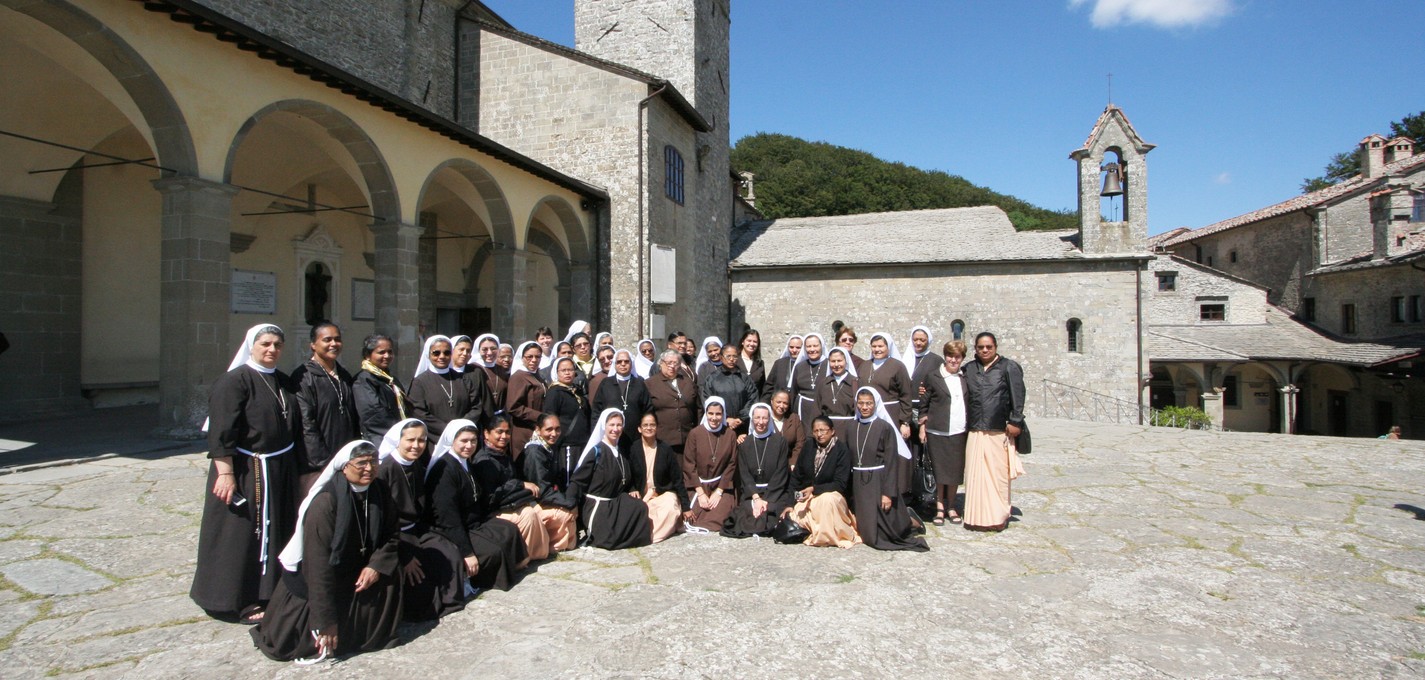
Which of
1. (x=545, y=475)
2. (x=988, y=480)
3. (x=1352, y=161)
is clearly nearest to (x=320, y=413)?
(x=545, y=475)

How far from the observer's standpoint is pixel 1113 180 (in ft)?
61.2

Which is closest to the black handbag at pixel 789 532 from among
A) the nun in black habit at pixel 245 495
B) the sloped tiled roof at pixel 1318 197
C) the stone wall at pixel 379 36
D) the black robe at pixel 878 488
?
the black robe at pixel 878 488

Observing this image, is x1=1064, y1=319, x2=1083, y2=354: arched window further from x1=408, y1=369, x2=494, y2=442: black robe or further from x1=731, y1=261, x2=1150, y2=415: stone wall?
x1=408, y1=369, x2=494, y2=442: black robe

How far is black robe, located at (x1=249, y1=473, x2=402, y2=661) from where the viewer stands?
10.3 ft

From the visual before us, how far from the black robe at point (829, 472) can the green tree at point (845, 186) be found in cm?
4571

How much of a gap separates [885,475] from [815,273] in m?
15.8

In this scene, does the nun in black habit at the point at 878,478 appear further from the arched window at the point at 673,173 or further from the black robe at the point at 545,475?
the arched window at the point at 673,173

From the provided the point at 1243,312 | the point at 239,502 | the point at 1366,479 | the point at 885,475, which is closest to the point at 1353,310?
the point at 1243,312

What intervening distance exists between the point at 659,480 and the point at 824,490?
1287mm

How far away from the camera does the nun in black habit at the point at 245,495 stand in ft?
11.2

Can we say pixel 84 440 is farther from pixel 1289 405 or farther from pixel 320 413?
pixel 1289 405

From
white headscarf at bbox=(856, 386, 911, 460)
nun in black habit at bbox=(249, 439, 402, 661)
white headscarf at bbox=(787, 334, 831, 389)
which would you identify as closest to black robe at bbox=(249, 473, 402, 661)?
nun in black habit at bbox=(249, 439, 402, 661)

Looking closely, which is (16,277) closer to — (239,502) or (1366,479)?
(239,502)

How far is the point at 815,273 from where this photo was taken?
20719 mm
